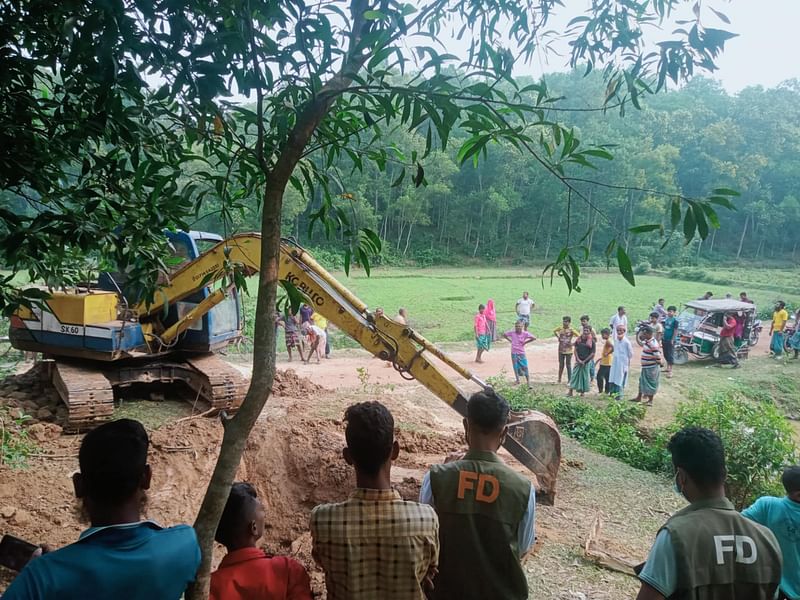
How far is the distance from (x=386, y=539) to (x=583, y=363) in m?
10.2

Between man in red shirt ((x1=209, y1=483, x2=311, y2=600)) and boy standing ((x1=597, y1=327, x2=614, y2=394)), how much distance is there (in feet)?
33.7

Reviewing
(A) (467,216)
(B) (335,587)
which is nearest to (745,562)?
(B) (335,587)

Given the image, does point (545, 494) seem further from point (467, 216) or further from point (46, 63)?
point (467, 216)

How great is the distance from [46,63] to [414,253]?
4346cm

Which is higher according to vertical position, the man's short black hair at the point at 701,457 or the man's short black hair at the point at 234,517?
the man's short black hair at the point at 701,457

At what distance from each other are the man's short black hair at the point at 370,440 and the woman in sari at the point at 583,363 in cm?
988

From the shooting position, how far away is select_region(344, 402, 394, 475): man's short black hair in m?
2.09

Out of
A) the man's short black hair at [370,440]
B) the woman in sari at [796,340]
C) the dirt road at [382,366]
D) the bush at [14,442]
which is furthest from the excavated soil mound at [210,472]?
the woman in sari at [796,340]

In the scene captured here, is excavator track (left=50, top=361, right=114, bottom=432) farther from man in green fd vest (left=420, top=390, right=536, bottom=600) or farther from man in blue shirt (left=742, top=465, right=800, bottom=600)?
man in blue shirt (left=742, top=465, right=800, bottom=600)

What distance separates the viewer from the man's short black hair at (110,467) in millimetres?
1752

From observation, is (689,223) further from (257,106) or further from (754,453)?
(754,453)

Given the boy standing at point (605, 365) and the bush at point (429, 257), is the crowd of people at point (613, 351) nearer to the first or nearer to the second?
the boy standing at point (605, 365)

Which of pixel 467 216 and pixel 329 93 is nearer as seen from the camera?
pixel 329 93

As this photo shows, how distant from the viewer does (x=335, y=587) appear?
2.05m
